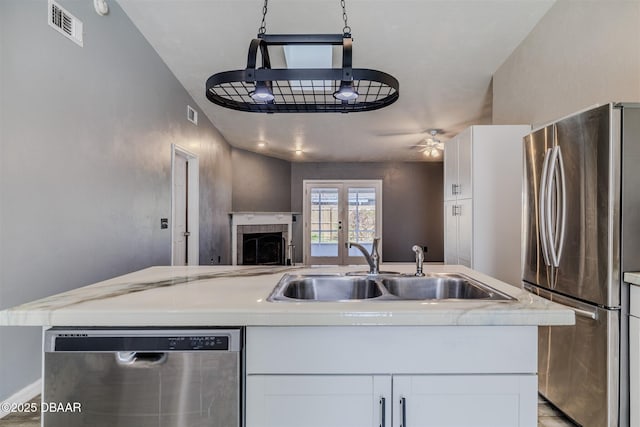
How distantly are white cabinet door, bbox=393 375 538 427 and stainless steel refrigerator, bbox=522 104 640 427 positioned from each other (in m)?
0.82

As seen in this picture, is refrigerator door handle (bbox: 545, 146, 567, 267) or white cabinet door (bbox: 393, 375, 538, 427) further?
refrigerator door handle (bbox: 545, 146, 567, 267)

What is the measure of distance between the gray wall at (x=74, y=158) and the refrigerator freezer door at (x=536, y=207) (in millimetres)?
2956

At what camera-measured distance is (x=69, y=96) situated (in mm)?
2248

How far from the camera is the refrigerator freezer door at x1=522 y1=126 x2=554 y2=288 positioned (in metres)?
1.93

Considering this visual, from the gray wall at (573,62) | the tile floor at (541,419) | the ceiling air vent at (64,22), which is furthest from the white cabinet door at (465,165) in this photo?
the ceiling air vent at (64,22)

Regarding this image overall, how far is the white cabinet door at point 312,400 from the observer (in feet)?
3.55

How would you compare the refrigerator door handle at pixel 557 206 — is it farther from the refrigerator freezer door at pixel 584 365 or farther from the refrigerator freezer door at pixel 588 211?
the refrigerator freezer door at pixel 584 365

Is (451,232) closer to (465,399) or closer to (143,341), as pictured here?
(465,399)

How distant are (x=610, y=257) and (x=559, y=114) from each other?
1389 millimetres

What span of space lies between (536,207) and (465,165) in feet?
3.67

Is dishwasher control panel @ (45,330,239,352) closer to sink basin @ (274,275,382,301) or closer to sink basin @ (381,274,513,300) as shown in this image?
sink basin @ (274,275,382,301)

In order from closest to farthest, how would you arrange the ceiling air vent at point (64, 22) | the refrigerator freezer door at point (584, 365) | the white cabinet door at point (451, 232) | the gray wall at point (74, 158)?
the refrigerator freezer door at point (584, 365)
the gray wall at point (74, 158)
the ceiling air vent at point (64, 22)
the white cabinet door at point (451, 232)

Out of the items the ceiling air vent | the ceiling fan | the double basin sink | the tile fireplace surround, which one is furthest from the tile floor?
the tile fireplace surround

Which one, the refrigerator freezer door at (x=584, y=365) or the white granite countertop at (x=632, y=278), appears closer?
the white granite countertop at (x=632, y=278)
